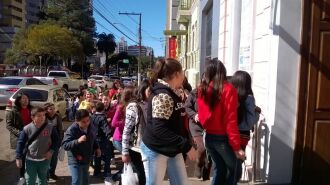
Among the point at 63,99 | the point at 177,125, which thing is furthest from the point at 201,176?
the point at 63,99

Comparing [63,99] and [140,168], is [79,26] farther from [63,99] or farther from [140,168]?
[140,168]

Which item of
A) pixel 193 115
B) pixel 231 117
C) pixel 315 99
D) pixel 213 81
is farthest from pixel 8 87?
pixel 231 117

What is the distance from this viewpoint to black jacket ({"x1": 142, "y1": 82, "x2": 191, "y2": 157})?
3986 mm

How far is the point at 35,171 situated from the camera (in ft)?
19.2

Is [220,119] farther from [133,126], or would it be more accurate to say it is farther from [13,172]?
[13,172]

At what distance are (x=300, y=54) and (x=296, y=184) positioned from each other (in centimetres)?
182

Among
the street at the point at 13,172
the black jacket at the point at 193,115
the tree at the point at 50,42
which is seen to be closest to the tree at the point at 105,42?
the tree at the point at 50,42

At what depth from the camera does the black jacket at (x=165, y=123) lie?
399cm

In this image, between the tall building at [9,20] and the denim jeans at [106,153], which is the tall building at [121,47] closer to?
the tall building at [9,20]

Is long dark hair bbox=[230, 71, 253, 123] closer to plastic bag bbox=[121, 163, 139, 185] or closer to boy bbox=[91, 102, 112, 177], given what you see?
plastic bag bbox=[121, 163, 139, 185]

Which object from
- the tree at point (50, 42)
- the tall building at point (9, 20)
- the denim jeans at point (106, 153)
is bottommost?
the denim jeans at point (106, 153)

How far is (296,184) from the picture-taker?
6020 millimetres

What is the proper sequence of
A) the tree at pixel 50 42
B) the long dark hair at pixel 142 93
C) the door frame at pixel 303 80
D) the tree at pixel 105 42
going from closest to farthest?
the long dark hair at pixel 142 93, the door frame at pixel 303 80, the tree at pixel 50 42, the tree at pixel 105 42

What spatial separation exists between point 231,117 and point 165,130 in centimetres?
87
